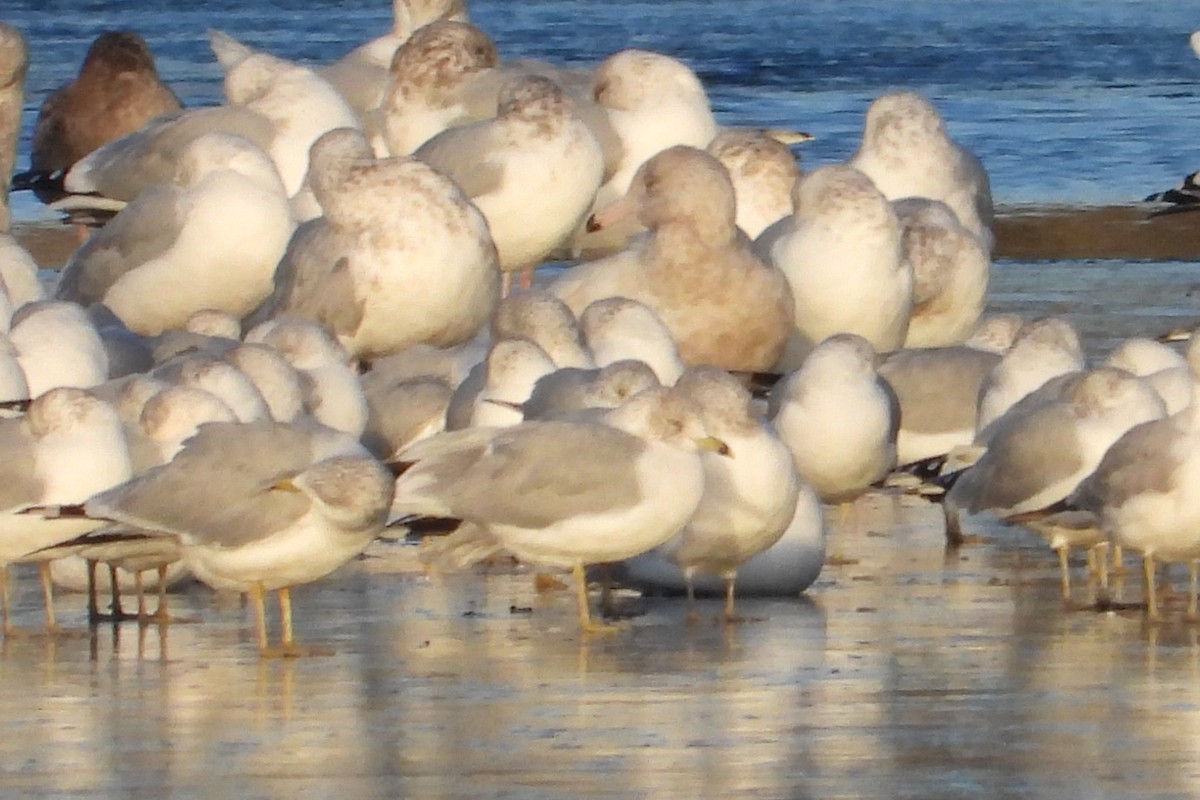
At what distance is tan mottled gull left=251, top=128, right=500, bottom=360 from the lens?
477 inches

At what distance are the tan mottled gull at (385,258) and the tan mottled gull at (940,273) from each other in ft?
6.57

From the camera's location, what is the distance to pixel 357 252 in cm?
1213

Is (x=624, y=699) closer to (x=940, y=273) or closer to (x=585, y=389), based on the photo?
(x=585, y=389)

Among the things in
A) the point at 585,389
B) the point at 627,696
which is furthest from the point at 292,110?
the point at 627,696

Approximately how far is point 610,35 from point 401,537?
886 inches

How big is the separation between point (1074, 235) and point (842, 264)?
5467 millimetres

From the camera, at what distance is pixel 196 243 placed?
12.6 meters

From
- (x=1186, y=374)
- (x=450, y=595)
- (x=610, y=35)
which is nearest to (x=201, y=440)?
(x=450, y=595)

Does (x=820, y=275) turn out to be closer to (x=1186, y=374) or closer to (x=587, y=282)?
(x=587, y=282)

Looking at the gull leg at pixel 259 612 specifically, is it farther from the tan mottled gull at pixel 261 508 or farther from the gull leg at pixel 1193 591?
the gull leg at pixel 1193 591

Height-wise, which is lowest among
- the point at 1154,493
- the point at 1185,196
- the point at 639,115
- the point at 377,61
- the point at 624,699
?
the point at 624,699

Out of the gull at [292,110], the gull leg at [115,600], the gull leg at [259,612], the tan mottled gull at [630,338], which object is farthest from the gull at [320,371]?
the gull at [292,110]

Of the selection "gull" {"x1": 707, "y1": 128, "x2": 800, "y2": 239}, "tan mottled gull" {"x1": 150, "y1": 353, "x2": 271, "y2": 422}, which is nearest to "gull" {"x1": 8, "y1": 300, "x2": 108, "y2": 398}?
"tan mottled gull" {"x1": 150, "y1": 353, "x2": 271, "y2": 422}

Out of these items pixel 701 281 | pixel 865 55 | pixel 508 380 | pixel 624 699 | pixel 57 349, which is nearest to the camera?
pixel 624 699
